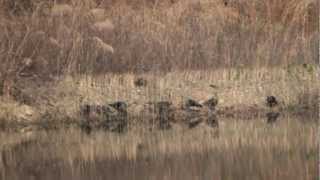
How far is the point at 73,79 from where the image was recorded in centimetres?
1576

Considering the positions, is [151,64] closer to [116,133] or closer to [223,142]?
[116,133]

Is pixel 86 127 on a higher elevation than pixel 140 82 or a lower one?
lower

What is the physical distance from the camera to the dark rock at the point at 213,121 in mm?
14512

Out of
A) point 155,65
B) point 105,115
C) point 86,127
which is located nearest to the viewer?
point 86,127

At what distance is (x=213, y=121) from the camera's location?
14969mm

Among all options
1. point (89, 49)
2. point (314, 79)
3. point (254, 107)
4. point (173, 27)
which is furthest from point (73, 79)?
point (314, 79)

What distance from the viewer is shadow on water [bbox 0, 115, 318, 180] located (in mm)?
Answer: 10570

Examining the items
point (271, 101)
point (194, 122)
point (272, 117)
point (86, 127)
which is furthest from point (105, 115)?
point (271, 101)

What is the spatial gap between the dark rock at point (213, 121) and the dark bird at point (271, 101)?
3.82ft

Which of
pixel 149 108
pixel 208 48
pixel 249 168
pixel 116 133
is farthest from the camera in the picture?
pixel 208 48

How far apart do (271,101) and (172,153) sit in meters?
4.44

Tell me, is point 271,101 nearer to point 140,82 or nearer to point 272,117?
point 272,117

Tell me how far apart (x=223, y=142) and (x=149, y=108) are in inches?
116

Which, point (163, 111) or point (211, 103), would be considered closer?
point (163, 111)
